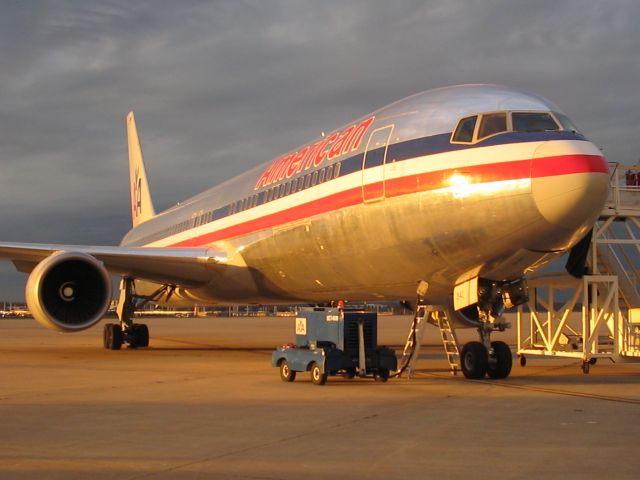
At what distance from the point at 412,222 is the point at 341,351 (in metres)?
2.30

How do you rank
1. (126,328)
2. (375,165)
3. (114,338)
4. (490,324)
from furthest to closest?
(126,328)
(114,338)
(375,165)
(490,324)

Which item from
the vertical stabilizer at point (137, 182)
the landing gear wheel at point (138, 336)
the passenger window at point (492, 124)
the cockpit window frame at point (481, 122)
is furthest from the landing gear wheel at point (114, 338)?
the passenger window at point (492, 124)

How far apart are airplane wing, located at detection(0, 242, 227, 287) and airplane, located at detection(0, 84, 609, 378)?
46mm

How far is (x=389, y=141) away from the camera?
13.3 m

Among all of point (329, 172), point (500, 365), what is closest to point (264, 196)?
point (329, 172)

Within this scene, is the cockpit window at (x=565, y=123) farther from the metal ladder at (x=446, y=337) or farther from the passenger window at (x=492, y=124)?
the metal ladder at (x=446, y=337)

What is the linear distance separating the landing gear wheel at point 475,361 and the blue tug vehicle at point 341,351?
113cm

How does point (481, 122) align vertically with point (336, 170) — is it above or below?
above

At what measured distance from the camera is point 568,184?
10.7m

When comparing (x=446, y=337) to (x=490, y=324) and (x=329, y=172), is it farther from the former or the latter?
(x=329, y=172)

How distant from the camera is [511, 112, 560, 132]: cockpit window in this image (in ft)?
38.4

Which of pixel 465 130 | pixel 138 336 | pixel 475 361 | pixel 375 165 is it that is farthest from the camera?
pixel 138 336

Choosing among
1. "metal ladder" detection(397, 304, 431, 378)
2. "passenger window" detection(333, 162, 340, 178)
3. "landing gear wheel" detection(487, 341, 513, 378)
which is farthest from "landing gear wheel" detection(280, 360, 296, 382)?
"passenger window" detection(333, 162, 340, 178)

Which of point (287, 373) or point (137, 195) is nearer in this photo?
point (287, 373)
